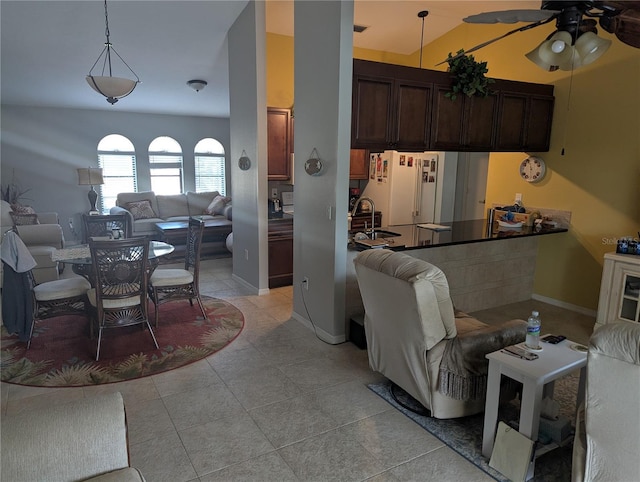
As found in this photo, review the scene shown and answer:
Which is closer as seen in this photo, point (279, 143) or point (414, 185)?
point (279, 143)

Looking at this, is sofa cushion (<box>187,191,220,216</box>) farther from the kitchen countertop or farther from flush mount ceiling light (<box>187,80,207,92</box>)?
the kitchen countertop

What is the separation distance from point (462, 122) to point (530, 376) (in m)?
2.84

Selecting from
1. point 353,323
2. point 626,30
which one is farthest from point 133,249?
point 626,30

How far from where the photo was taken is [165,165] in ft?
29.6

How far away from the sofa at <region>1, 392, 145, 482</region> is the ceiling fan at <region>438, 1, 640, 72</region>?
2567 mm

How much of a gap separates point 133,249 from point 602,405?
3.12 meters

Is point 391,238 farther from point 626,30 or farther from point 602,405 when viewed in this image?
point 602,405

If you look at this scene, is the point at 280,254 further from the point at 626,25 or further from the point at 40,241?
the point at 626,25

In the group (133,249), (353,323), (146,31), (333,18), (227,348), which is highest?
(146,31)

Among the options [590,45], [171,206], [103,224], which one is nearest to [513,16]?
[590,45]

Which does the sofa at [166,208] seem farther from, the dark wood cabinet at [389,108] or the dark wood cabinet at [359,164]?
the dark wood cabinet at [389,108]

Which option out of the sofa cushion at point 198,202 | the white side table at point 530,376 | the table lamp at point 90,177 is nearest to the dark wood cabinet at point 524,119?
the white side table at point 530,376

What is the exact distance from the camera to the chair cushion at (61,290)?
138 inches

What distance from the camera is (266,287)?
510cm
